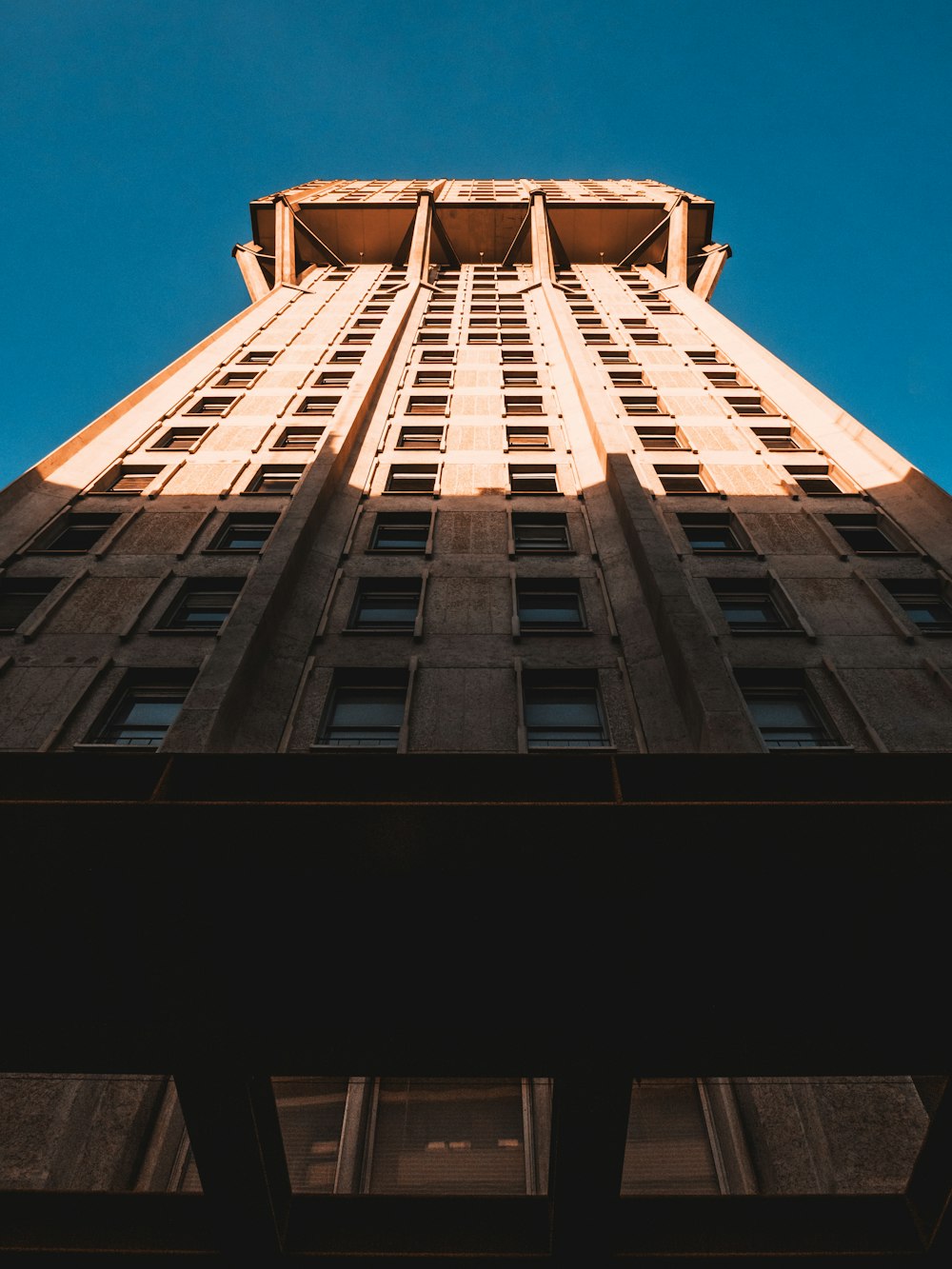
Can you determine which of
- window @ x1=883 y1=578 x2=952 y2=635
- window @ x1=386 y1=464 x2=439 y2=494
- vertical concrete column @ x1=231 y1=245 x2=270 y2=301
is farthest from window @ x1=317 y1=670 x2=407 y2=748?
vertical concrete column @ x1=231 y1=245 x2=270 y2=301

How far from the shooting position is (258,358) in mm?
31766

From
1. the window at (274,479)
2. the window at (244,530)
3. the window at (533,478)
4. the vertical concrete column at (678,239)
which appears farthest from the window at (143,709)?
the vertical concrete column at (678,239)

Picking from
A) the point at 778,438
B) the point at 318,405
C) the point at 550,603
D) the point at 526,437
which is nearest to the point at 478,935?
the point at 550,603

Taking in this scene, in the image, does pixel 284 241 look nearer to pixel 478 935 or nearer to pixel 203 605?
pixel 203 605

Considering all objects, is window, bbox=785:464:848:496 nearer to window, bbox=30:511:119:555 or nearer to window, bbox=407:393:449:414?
window, bbox=407:393:449:414

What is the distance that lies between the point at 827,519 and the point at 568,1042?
16.0 metres

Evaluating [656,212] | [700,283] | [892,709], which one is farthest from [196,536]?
[656,212]

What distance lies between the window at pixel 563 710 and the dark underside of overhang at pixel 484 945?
646 cm

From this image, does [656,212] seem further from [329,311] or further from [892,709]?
[892,709]

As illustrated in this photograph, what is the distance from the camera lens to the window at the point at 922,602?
15.2m

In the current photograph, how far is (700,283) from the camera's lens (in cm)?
4897

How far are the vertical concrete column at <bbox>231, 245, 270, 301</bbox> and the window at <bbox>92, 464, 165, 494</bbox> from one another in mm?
34989

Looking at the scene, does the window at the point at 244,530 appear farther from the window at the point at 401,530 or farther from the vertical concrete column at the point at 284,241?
the vertical concrete column at the point at 284,241

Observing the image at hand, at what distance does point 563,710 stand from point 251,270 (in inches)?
1933
